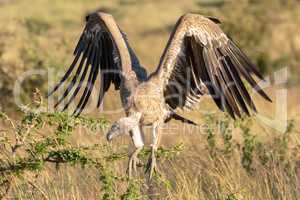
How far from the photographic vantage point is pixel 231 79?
6891mm

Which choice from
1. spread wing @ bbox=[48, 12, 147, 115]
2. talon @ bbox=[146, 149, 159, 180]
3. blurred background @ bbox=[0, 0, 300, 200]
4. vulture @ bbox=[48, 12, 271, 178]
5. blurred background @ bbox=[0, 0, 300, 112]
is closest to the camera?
talon @ bbox=[146, 149, 159, 180]

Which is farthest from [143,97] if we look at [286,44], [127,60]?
[286,44]

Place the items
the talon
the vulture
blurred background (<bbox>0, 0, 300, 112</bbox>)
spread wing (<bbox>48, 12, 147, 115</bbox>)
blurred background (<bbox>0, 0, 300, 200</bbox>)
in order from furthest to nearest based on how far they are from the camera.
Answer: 1. blurred background (<bbox>0, 0, 300, 112</bbox>)
2. spread wing (<bbox>48, 12, 147, 115</bbox>)
3. the vulture
4. blurred background (<bbox>0, 0, 300, 200</bbox>)
5. the talon

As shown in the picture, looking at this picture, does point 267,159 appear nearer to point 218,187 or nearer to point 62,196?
point 218,187

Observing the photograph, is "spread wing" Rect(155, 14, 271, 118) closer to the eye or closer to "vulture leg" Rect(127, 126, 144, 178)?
"vulture leg" Rect(127, 126, 144, 178)

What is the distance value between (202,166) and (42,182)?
4.99 ft

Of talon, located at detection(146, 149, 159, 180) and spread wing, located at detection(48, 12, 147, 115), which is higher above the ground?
spread wing, located at detection(48, 12, 147, 115)

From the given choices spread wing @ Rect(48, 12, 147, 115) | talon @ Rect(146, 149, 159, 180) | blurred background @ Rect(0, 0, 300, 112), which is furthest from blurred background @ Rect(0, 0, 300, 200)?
spread wing @ Rect(48, 12, 147, 115)

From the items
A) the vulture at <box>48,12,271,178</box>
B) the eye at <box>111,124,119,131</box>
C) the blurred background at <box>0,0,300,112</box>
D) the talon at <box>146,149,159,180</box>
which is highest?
the blurred background at <box>0,0,300,112</box>

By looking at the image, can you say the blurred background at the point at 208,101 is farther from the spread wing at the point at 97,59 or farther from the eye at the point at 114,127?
the spread wing at the point at 97,59

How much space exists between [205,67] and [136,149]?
1181 millimetres

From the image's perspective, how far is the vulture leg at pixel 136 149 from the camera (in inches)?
240

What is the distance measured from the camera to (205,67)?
23.1ft

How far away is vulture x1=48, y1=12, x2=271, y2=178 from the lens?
6.65 metres
